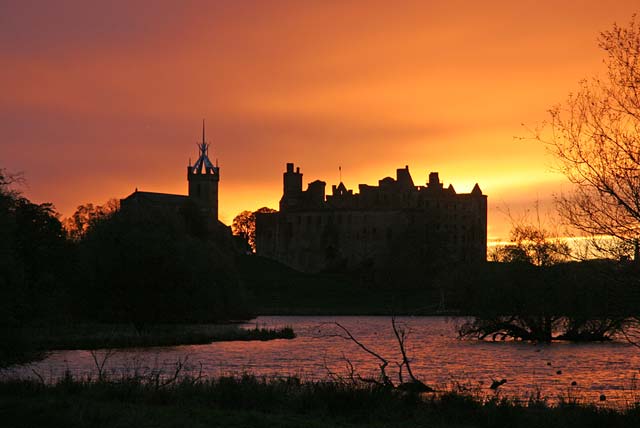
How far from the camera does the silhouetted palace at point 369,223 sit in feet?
537

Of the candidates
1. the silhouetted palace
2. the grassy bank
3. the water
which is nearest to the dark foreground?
the water

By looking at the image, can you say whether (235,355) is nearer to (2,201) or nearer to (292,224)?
(2,201)

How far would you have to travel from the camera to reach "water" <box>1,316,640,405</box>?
34.8 metres

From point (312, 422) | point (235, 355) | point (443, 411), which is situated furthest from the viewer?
point (235, 355)

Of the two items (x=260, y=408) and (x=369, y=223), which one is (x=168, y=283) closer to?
(x=260, y=408)

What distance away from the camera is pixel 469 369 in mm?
41688

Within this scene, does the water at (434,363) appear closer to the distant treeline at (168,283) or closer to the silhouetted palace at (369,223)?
the distant treeline at (168,283)

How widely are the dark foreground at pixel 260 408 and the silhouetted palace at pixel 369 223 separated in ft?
438

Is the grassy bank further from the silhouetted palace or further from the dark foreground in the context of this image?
the silhouetted palace

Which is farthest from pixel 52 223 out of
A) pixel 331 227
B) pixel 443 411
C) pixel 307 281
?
pixel 331 227

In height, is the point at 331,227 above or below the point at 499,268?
above

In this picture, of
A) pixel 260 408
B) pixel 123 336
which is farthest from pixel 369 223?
pixel 260 408

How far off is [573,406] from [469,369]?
18.1 metres

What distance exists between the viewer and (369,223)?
164750 millimetres
